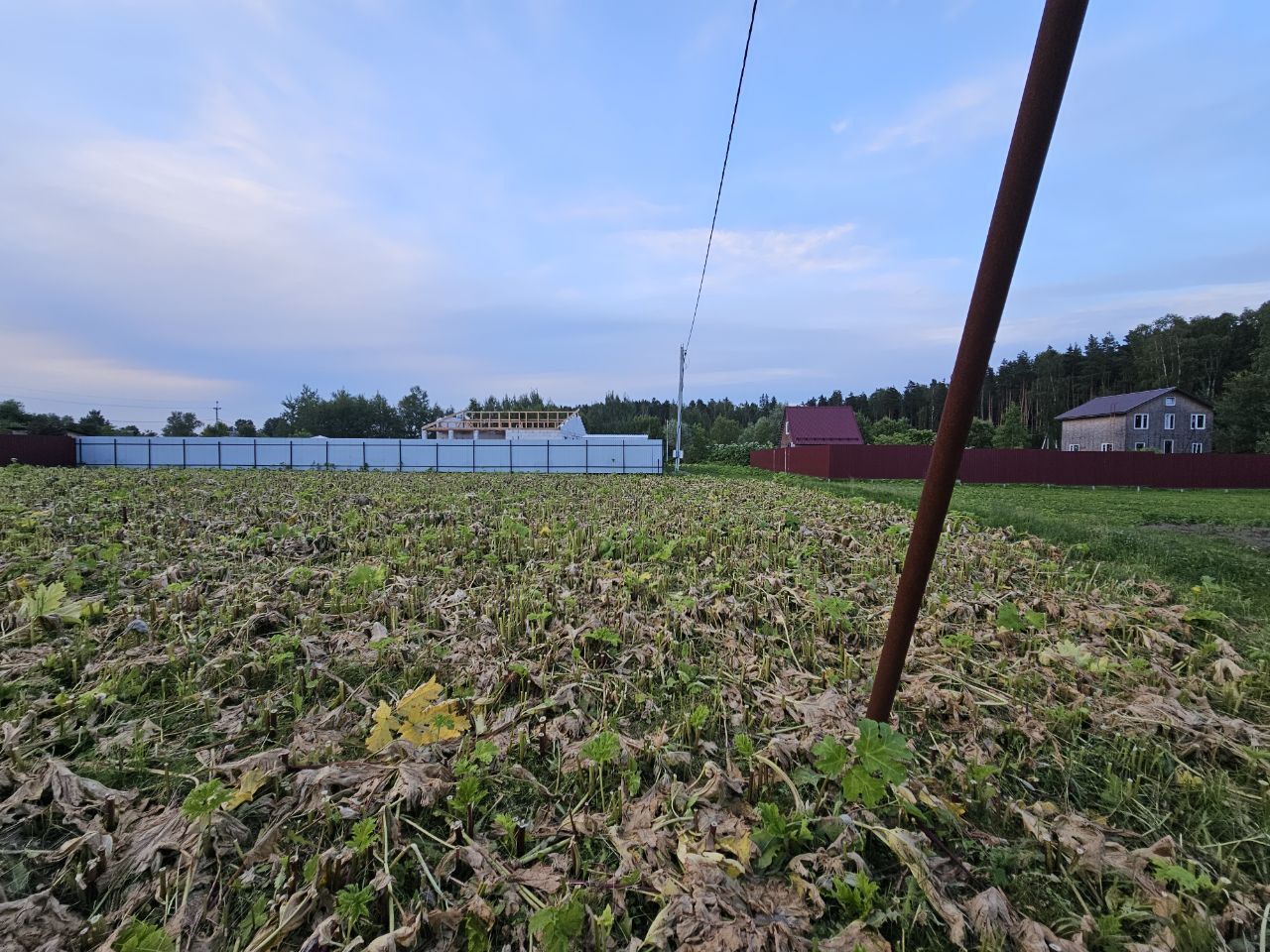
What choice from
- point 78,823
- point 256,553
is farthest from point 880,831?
point 256,553

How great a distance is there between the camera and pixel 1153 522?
29.7 feet

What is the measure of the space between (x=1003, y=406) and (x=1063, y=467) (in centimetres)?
5935

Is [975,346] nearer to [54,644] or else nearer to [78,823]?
[78,823]

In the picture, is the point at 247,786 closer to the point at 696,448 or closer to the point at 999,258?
the point at 999,258

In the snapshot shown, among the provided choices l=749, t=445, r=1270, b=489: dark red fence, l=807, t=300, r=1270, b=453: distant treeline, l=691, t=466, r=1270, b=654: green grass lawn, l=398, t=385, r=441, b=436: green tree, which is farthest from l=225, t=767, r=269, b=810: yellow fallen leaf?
l=398, t=385, r=441, b=436: green tree

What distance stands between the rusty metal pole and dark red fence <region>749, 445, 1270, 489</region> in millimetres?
19475

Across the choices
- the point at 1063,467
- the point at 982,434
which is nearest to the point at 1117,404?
the point at 982,434

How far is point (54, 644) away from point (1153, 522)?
1310cm

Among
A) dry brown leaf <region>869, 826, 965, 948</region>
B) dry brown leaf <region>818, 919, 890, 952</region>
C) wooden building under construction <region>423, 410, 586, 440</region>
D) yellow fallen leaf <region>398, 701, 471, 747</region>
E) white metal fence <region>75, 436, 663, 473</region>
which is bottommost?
dry brown leaf <region>818, 919, 890, 952</region>

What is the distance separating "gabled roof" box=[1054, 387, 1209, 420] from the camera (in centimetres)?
3669

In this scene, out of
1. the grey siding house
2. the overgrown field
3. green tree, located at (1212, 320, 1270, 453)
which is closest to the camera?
the overgrown field

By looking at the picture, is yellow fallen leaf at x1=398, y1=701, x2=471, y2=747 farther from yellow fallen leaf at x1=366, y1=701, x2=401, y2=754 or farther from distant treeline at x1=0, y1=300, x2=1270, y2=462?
distant treeline at x1=0, y1=300, x2=1270, y2=462

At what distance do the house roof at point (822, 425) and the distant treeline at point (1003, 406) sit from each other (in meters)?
7.32

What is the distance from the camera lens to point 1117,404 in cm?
3841
